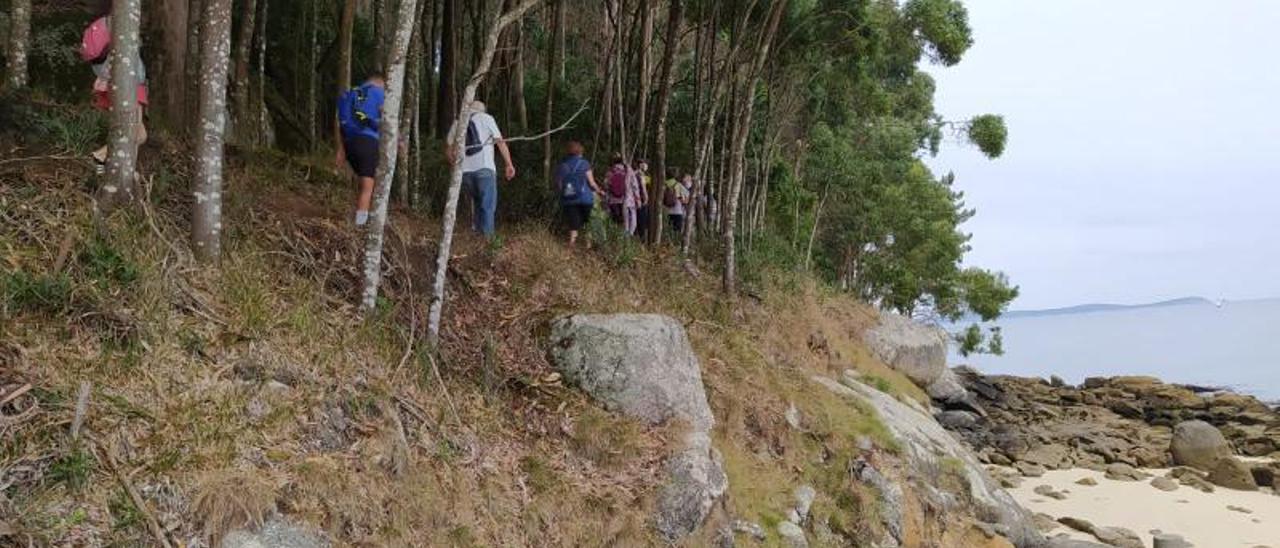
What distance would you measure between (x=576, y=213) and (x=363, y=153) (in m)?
3.44

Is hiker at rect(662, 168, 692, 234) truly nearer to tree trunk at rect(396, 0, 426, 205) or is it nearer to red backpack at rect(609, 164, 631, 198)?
red backpack at rect(609, 164, 631, 198)

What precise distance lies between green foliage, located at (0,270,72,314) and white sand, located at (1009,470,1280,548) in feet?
47.7

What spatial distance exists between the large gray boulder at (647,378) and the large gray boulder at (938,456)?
4.02 meters

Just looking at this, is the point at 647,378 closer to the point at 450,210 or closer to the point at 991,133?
the point at 450,210

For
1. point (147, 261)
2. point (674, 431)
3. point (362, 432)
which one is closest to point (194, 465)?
point (362, 432)

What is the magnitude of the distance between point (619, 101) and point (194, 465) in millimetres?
9940

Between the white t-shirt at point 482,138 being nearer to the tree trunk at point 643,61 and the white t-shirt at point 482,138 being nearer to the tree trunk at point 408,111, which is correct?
the tree trunk at point 408,111

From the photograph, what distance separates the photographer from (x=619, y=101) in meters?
13.0

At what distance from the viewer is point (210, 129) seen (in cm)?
518

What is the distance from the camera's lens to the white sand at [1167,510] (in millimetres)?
14602

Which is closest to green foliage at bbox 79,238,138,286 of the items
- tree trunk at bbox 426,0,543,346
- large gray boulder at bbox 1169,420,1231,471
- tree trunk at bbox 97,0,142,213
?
tree trunk at bbox 97,0,142,213

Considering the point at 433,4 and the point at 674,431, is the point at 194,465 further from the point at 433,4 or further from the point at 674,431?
the point at 433,4

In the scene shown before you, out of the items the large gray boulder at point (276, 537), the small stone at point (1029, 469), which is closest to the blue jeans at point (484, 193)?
the large gray boulder at point (276, 537)

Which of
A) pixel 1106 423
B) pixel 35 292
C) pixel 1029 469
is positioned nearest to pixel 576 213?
pixel 35 292
